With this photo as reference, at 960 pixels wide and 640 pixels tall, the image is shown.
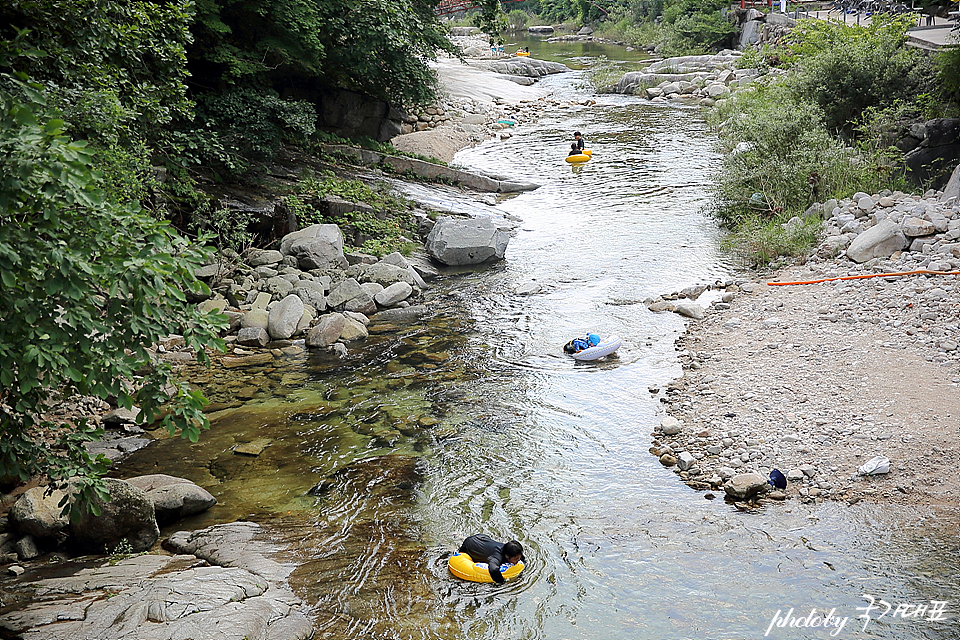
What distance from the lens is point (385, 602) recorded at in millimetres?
6090

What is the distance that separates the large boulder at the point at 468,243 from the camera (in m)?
16.2

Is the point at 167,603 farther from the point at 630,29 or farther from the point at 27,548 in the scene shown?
the point at 630,29

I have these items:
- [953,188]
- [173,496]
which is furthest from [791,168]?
[173,496]

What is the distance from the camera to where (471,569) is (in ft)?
20.8

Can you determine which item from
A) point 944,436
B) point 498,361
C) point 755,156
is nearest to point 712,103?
point 755,156

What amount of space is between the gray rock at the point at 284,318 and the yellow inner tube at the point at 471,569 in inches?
274

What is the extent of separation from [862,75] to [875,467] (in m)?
15.0

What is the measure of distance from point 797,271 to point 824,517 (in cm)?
767

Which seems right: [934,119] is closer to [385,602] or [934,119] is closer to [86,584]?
[385,602]

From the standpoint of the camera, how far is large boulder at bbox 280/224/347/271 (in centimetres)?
1472

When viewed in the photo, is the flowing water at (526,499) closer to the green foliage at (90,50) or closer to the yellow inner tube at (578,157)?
Answer: the green foliage at (90,50)

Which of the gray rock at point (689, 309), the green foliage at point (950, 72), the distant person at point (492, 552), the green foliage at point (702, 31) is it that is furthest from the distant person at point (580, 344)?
the green foliage at point (702, 31)

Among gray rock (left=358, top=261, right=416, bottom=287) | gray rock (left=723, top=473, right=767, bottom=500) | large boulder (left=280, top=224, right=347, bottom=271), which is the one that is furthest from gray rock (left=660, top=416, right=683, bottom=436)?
large boulder (left=280, top=224, right=347, bottom=271)

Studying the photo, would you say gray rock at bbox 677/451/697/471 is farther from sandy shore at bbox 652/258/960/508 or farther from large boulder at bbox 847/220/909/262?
large boulder at bbox 847/220/909/262
